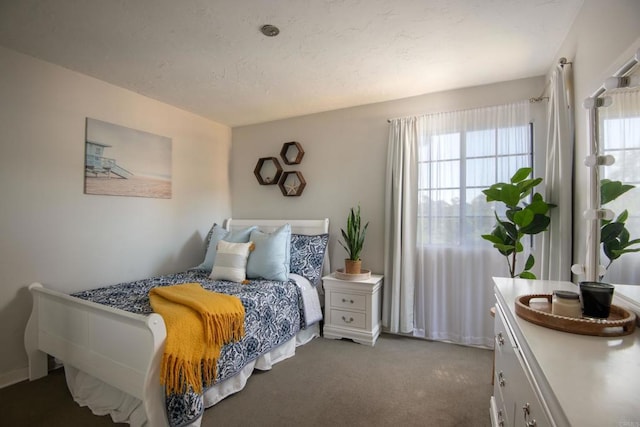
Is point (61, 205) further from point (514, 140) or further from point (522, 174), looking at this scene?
point (514, 140)

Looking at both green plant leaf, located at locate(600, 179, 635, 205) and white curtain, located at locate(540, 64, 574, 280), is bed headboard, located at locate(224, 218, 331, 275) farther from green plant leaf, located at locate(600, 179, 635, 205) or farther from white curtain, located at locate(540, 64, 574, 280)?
green plant leaf, located at locate(600, 179, 635, 205)

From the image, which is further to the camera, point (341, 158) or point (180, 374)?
point (341, 158)

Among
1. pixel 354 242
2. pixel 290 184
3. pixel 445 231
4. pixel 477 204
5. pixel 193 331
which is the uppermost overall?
pixel 290 184

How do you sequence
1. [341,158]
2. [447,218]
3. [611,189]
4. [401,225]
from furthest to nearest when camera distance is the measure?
1. [341,158]
2. [401,225]
3. [447,218]
4. [611,189]

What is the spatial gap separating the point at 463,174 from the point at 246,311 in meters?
2.26

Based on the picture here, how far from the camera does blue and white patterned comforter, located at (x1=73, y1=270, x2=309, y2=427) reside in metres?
1.65

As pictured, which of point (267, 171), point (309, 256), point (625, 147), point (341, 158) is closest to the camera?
point (625, 147)

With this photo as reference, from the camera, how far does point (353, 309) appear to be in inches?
116

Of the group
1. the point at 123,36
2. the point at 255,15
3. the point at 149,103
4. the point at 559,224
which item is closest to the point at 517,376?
the point at 559,224

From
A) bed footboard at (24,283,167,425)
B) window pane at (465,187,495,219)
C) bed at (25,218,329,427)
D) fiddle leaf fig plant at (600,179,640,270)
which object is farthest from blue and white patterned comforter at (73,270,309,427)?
fiddle leaf fig plant at (600,179,640,270)

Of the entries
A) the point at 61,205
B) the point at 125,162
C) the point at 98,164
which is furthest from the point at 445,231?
the point at 61,205

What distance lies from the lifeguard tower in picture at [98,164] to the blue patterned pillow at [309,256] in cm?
181

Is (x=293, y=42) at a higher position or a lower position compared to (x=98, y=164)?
higher

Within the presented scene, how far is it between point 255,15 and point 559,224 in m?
2.35
